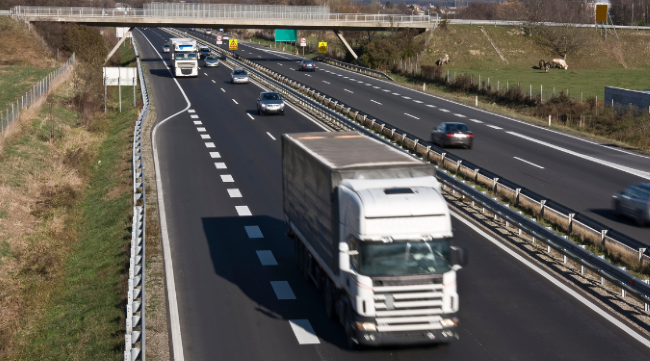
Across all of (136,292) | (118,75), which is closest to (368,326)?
(136,292)

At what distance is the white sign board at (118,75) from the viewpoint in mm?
50125

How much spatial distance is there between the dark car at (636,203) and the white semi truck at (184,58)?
2113 inches

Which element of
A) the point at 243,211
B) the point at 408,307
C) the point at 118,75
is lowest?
the point at 243,211

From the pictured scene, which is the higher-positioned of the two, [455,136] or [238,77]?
[238,77]

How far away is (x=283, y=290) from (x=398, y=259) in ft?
16.4

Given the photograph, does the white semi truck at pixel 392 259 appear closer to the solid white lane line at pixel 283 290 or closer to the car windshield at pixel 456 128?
the solid white lane line at pixel 283 290

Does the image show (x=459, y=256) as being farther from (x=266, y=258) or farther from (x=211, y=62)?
(x=211, y=62)

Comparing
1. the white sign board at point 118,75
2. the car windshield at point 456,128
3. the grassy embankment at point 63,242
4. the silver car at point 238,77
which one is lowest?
the grassy embankment at point 63,242

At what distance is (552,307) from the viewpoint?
50.1 feet

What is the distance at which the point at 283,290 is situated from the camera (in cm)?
1661

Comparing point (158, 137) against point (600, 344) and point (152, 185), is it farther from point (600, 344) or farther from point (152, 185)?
point (600, 344)

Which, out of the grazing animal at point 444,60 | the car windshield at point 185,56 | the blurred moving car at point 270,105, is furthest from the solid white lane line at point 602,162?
the grazing animal at point 444,60

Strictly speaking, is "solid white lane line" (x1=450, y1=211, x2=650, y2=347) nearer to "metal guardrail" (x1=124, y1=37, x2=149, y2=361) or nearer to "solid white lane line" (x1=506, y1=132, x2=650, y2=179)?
"metal guardrail" (x1=124, y1=37, x2=149, y2=361)

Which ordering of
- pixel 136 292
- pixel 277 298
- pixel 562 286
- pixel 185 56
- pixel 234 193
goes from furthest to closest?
pixel 185 56
pixel 234 193
pixel 562 286
pixel 277 298
pixel 136 292
